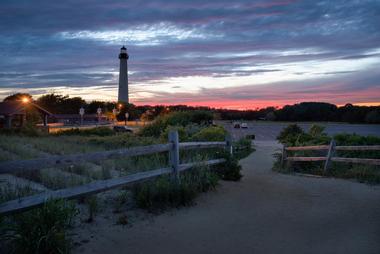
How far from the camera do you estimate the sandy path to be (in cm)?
494

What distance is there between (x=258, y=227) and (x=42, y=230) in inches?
132

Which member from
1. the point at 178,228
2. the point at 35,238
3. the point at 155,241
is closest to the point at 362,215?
the point at 178,228

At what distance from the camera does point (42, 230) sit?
4.34 meters

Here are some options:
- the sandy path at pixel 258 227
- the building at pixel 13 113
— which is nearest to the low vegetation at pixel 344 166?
the sandy path at pixel 258 227

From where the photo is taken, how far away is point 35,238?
4.25 metres

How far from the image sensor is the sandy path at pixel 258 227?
4.94m

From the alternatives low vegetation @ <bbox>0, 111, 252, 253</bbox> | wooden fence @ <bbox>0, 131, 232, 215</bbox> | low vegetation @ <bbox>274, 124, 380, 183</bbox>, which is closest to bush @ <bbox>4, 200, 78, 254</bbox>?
low vegetation @ <bbox>0, 111, 252, 253</bbox>

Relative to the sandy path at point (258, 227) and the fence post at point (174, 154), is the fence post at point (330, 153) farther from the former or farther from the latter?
the fence post at point (174, 154)

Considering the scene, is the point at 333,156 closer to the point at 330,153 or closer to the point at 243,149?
the point at 330,153

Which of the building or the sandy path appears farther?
the building

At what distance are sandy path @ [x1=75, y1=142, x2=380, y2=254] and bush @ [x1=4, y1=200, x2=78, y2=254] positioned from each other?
483 millimetres

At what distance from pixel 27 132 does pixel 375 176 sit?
2690 centimetres

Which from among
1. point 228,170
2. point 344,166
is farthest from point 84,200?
point 344,166

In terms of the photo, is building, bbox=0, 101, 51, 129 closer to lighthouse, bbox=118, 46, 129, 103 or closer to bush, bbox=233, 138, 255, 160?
bush, bbox=233, 138, 255, 160
